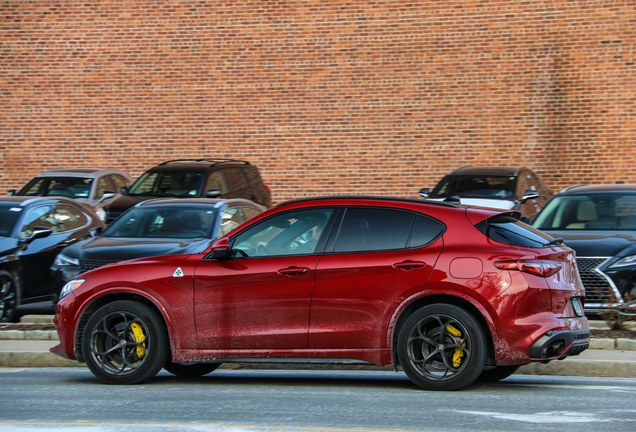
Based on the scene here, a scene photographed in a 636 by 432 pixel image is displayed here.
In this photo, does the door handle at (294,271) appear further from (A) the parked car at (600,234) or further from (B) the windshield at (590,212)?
(B) the windshield at (590,212)

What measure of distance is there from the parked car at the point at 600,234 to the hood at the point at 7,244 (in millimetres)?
7056

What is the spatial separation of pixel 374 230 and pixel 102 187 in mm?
12550

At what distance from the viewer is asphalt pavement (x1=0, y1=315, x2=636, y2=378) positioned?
8086 millimetres

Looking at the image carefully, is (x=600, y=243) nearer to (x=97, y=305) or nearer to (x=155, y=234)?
(x=155, y=234)

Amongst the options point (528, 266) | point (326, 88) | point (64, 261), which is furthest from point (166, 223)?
point (326, 88)

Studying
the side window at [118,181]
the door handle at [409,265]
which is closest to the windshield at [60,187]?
the side window at [118,181]

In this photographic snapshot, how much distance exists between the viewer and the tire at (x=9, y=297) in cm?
1141

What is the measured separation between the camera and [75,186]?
1838 centimetres

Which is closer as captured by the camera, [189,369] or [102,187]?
[189,369]

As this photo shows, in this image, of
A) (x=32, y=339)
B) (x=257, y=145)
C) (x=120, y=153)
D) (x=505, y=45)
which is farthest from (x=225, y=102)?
(x=32, y=339)

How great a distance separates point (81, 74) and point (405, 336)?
1662cm

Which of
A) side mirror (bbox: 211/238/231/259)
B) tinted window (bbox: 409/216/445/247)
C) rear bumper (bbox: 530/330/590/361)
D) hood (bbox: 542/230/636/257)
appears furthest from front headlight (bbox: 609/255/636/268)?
side mirror (bbox: 211/238/231/259)

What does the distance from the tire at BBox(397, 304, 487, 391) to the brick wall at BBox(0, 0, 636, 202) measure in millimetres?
13535

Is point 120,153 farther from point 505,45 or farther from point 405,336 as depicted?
point 405,336
